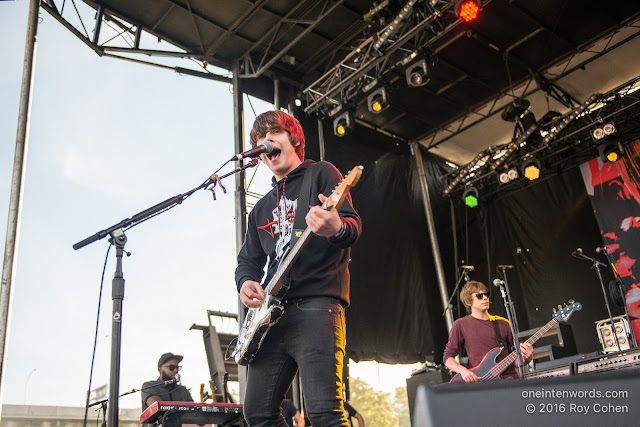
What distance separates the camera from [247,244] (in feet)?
8.57

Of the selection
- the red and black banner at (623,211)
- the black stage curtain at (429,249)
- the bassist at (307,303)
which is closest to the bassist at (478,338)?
the bassist at (307,303)

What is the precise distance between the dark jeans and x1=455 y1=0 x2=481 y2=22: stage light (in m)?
5.92

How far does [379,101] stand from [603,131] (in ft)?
13.6

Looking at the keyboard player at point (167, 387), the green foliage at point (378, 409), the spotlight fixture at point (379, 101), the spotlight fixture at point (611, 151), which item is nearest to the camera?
the keyboard player at point (167, 387)

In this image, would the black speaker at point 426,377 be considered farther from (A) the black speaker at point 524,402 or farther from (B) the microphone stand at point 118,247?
(A) the black speaker at point 524,402

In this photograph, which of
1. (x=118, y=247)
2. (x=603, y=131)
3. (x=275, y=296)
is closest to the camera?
(x=275, y=296)

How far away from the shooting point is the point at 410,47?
8.97 metres

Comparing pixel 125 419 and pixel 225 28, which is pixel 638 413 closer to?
pixel 225 28

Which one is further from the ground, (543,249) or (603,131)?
(603,131)

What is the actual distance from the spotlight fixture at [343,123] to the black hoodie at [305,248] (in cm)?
635

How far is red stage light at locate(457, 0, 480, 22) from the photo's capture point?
22.9 ft

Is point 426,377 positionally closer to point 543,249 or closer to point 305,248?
point 543,249

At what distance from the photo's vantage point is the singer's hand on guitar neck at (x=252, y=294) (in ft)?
7.14

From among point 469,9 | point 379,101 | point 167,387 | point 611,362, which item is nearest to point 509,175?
point 379,101
